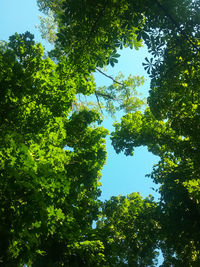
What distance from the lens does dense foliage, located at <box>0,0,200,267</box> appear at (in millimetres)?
5098

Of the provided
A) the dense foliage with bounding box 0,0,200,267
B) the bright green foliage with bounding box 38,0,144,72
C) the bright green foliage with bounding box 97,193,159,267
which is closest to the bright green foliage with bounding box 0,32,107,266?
the dense foliage with bounding box 0,0,200,267

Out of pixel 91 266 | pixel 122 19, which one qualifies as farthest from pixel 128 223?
pixel 122 19

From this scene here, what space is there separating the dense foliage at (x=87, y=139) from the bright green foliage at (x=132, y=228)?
3.3 inches

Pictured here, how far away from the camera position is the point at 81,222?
8.03 metres

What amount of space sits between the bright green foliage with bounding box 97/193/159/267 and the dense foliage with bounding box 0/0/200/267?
0.28 feet

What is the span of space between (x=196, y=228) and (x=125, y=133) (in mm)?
7284

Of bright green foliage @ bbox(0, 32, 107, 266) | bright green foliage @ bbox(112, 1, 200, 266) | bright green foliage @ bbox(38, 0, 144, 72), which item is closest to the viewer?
bright green foliage @ bbox(0, 32, 107, 266)

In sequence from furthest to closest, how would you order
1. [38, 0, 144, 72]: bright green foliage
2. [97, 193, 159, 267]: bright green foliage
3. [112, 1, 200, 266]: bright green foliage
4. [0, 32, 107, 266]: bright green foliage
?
[97, 193, 159, 267]: bright green foliage, [112, 1, 200, 266]: bright green foliage, [38, 0, 144, 72]: bright green foliage, [0, 32, 107, 266]: bright green foliage

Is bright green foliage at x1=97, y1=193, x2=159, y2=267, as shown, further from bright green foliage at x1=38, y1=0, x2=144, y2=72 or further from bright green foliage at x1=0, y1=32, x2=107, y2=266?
bright green foliage at x1=38, y1=0, x2=144, y2=72

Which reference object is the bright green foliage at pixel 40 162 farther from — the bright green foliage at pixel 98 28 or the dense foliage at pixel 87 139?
the bright green foliage at pixel 98 28

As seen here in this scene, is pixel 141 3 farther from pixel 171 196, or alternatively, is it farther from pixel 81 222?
pixel 171 196

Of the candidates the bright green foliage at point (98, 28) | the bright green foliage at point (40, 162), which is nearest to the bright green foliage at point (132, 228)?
the bright green foliage at point (40, 162)

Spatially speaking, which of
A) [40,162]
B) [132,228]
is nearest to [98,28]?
[40,162]

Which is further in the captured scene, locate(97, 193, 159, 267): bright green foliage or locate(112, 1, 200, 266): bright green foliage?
locate(97, 193, 159, 267): bright green foliage
